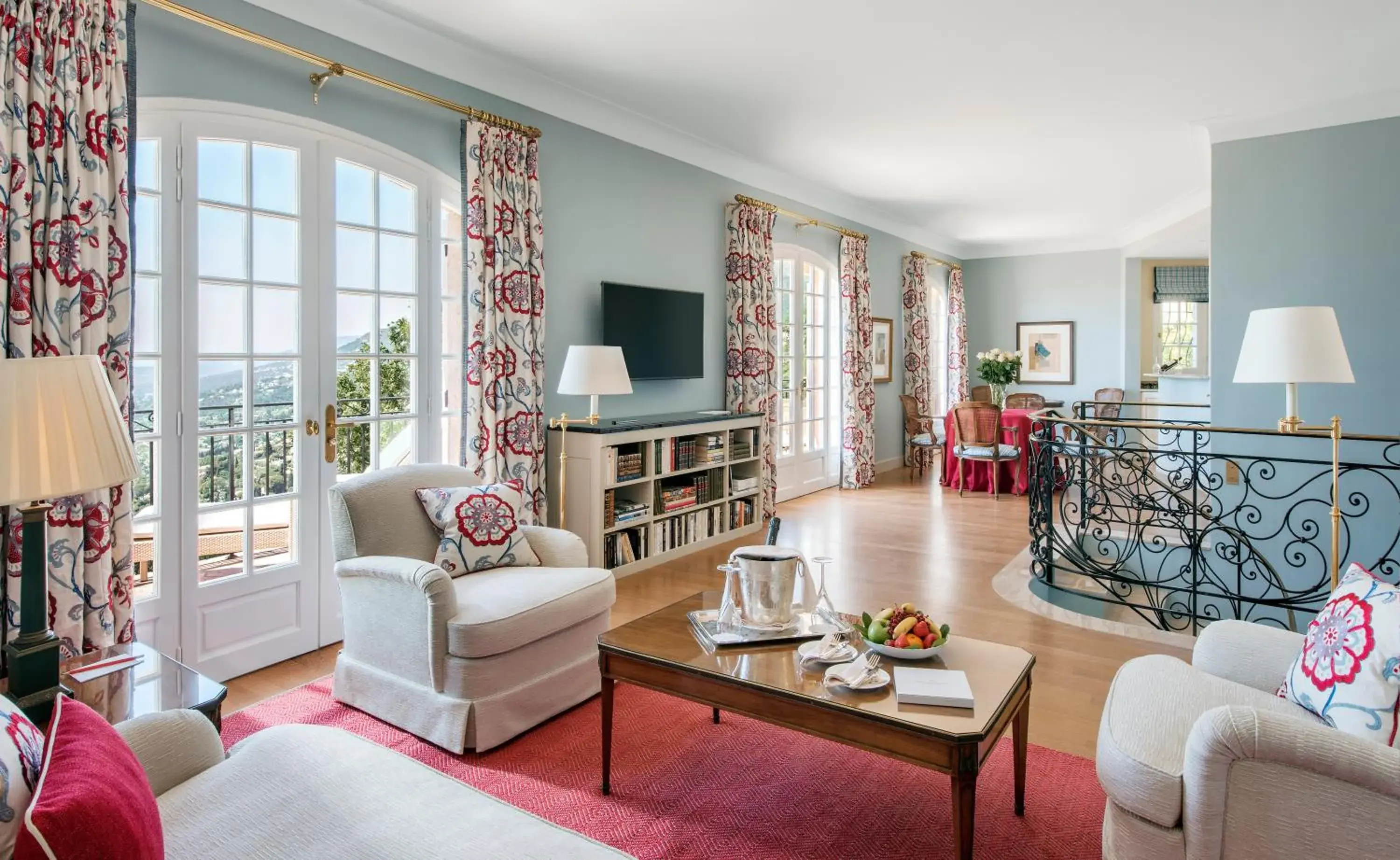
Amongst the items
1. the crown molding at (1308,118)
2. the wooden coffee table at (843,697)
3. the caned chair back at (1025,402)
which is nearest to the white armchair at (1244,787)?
the wooden coffee table at (843,697)

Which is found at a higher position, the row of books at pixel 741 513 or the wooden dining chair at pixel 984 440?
the wooden dining chair at pixel 984 440

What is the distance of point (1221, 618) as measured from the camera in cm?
434

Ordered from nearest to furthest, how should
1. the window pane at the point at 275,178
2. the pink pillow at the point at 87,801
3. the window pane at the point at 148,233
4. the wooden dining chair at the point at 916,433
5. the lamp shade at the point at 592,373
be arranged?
the pink pillow at the point at 87,801 < the window pane at the point at 148,233 < the window pane at the point at 275,178 < the lamp shade at the point at 592,373 < the wooden dining chair at the point at 916,433

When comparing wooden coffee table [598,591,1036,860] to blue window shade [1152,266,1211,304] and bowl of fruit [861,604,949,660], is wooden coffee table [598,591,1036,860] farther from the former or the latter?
blue window shade [1152,266,1211,304]

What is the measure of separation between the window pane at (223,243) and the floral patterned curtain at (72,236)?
364mm

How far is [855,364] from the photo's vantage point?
27.0 feet

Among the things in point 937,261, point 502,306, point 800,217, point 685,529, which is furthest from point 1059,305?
point 502,306

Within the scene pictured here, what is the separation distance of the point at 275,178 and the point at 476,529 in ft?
5.81

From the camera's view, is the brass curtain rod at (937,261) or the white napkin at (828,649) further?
the brass curtain rod at (937,261)

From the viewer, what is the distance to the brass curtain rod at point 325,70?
9.96ft

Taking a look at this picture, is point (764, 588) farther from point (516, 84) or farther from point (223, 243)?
point (516, 84)

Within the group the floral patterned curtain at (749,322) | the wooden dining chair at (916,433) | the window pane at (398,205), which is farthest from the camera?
the wooden dining chair at (916,433)

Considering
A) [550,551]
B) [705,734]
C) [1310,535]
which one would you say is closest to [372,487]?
[550,551]

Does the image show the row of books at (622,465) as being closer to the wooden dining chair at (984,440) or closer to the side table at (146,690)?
the side table at (146,690)
